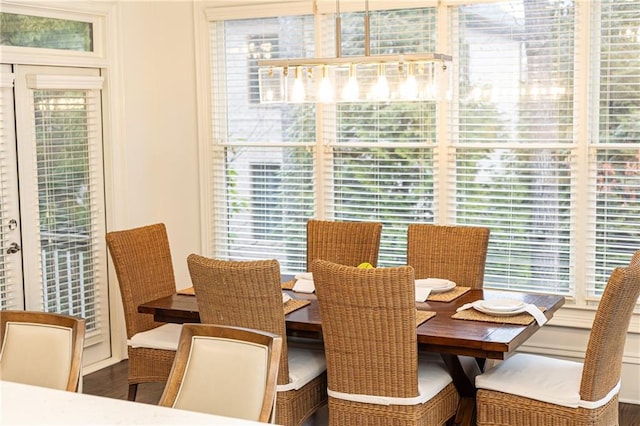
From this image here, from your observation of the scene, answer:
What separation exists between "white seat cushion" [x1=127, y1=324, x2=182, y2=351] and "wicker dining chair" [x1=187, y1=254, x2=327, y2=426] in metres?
0.62

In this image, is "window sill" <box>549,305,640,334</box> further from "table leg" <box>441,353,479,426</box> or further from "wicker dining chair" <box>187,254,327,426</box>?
"wicker dining chair" <box>187,254,327,426</box>

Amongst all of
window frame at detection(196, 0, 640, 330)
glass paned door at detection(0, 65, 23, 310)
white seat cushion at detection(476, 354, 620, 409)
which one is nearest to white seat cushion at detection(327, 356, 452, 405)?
white seat cushion at detection(476, 354, 620, 409)

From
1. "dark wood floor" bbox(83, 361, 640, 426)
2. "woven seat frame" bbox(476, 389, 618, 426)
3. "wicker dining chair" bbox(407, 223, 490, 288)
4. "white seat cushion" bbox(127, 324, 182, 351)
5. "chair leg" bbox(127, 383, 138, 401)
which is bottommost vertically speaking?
"dark wood floor" bbox(83, 361, 640, 426)

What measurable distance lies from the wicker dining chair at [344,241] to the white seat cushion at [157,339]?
89 centimetres

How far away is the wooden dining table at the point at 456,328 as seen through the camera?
12.2ft

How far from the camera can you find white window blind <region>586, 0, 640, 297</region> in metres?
5.01

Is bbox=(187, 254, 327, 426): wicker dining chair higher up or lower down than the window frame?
lower down

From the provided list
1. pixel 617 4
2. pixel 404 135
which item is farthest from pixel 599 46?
pixel 404 135

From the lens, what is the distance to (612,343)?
3.76 metres

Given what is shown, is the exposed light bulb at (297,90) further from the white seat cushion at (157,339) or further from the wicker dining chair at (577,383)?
the wicker dining chair at (577,383)

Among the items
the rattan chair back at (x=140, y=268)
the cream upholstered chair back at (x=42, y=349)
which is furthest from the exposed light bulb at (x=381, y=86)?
the cream upholstered chair back at (x=42, y=349)

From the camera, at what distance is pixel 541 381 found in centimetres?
393

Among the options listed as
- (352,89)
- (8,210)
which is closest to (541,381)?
(352,89)

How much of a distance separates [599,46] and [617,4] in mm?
247
